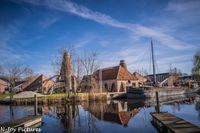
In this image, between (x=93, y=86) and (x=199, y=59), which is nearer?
(x=93, y=86)

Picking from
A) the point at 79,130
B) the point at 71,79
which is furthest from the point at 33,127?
the point at 71,79

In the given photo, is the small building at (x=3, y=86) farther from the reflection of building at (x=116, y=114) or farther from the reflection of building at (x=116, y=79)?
the reflection of building at (x=116, y=114)

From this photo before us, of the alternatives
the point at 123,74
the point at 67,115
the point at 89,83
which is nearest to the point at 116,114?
the point at 67,115

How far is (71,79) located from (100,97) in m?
7.96

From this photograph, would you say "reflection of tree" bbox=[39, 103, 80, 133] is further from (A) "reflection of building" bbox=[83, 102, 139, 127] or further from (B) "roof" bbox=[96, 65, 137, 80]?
(B) "roof" bbox=[96, 65, 137, 80]

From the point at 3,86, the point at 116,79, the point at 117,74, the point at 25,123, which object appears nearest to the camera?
the point at 25,123

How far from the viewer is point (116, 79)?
6088 centimetres

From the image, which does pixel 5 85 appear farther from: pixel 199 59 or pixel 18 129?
pixel 18 129

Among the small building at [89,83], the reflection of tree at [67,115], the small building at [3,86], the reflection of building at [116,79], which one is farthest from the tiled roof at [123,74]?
the small building at [3,86]

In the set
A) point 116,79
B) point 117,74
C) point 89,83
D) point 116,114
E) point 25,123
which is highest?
point 117,74

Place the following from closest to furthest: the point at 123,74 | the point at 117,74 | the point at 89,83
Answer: the point at 89,83 → the point at 117,74 → the point at 123,74

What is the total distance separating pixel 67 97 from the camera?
43.5 meters

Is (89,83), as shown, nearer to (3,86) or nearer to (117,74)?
(117,74)

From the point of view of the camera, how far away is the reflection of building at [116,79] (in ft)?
202
